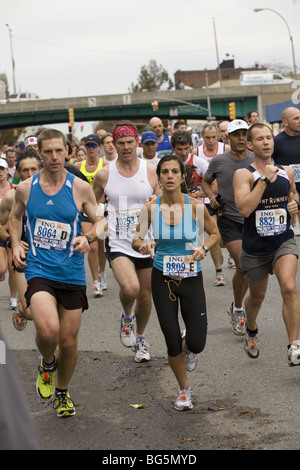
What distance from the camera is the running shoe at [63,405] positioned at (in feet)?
19.5

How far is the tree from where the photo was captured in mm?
121938

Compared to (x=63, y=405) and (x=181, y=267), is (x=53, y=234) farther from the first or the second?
(x=63, y=405)

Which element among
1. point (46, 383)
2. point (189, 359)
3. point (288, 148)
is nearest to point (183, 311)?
point (189, 359)

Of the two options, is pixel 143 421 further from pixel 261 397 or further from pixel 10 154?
pixel 10 154

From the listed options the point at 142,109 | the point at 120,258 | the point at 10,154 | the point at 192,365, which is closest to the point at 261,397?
the point at 192,365

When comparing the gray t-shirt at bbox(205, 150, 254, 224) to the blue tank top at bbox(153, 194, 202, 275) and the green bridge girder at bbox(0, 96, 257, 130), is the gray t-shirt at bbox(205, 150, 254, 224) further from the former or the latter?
the green bridge girder at bbox(0, 96, 257, 130)

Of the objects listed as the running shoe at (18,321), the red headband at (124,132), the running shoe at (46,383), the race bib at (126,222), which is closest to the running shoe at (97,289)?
the running shoe at (18,321)

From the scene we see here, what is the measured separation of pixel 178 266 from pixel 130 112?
7549 centimetres

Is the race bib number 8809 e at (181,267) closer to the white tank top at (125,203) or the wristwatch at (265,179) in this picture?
the wristwatch at (265,179)

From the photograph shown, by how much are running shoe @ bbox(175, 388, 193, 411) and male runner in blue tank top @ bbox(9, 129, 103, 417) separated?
2.50ft

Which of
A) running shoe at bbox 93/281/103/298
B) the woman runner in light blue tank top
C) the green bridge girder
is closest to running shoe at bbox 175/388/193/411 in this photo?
the woman runner in light blue tank top

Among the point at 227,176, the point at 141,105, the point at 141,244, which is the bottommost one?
the point at 141,244

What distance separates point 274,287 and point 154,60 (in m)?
115

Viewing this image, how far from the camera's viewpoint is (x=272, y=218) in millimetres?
6777
